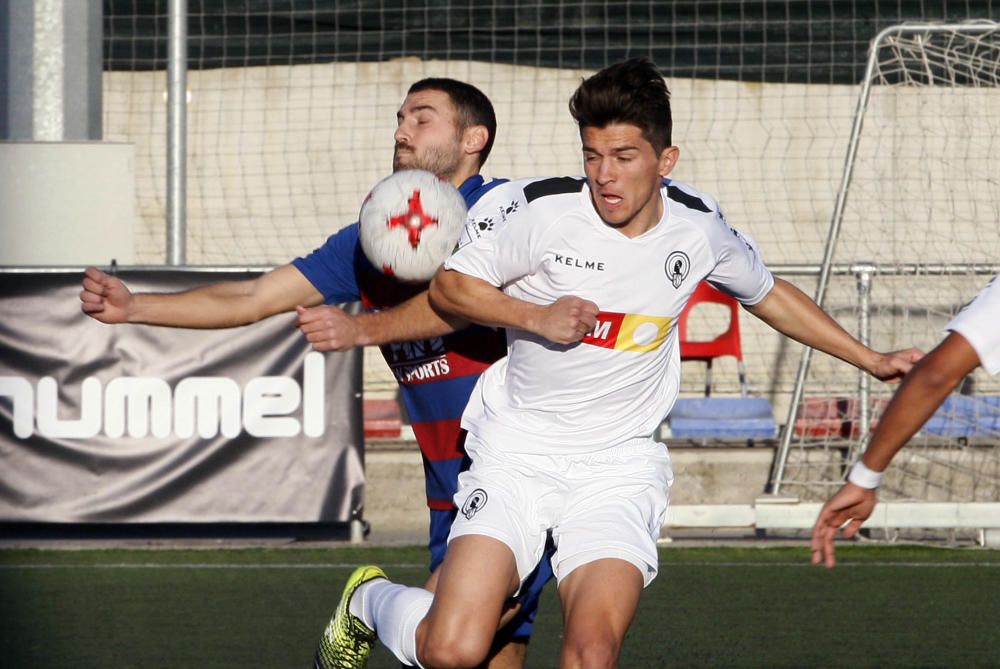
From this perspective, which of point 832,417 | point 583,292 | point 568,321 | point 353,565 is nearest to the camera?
point 568,321

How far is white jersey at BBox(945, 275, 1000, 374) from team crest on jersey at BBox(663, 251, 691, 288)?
1.34 meters

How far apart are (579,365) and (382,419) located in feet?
23.2

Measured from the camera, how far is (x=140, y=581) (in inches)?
321

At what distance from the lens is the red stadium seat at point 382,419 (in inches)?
430

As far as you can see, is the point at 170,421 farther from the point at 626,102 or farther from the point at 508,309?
the point at 626,102

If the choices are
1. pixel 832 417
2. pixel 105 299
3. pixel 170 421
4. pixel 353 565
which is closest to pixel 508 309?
pixel 105 299

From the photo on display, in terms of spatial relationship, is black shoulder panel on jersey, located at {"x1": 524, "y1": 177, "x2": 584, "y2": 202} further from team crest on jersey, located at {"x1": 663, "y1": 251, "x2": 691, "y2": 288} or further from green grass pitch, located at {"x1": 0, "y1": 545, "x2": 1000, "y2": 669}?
green grass pitch, located at {"x1": 0, "y1": 545, "x2": 1000, "y2": 669}

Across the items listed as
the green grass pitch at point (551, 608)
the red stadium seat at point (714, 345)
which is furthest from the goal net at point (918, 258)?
the green grass pitch at point (551, 608)

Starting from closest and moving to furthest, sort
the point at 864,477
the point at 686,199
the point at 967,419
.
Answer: the point at 864,477 → the point at 686,199 → the point at 967,419

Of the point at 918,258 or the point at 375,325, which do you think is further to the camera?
the point at 918,258

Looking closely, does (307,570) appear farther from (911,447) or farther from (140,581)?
(911,447)

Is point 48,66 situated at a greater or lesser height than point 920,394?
greater

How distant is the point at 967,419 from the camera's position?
33.9 ft

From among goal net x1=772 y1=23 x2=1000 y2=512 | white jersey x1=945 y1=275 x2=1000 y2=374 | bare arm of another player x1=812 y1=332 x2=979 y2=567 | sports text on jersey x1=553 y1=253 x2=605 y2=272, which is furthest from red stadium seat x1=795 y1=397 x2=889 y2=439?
white jersey x1=945 y1=275 x2=1000 y2=374
